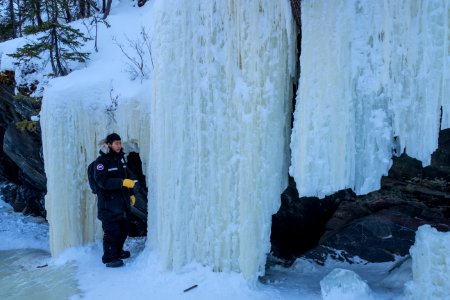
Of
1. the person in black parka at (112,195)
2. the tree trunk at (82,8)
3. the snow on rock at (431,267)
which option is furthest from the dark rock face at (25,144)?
the snow on rock at (431,267)

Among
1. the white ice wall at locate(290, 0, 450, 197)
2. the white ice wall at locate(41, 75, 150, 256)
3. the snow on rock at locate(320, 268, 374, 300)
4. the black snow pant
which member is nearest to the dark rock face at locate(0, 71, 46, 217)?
the white ice wall at locate(41, 75, 150, 256)

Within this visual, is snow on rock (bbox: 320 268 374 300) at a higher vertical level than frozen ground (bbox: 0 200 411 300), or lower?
higher

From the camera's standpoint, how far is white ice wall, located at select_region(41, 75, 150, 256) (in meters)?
6.39

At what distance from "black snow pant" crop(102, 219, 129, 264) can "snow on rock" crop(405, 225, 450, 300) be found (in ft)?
12.1

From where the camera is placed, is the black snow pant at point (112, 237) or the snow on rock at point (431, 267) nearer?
the snow on rock at point (431, 267)

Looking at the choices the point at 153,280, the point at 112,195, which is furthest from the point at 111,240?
the point at 153,280

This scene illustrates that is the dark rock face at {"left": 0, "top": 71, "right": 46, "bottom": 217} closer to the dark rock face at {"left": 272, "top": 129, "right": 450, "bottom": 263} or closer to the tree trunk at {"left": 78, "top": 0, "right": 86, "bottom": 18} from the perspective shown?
the tree trunk at {"left": 78, "top": 0, "right": 86, "bottom": 18}

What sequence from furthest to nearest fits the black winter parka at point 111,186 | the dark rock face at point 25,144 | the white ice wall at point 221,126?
the dark rock face at point 25,144, the black winter parka at point 111,186, the white ice wall at point 221,126

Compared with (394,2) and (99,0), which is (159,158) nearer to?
(394,2)

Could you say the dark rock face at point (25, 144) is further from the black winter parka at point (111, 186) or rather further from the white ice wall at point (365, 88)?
the white ice wall at point (365, 88)

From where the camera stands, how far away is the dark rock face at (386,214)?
501 cm

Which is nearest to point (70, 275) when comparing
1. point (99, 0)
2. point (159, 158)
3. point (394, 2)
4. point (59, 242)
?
point (59, 242)

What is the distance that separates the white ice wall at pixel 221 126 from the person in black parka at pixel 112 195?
0.65m

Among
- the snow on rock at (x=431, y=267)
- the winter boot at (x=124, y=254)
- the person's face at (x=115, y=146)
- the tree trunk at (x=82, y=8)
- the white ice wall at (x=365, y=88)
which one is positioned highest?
the tree trunk at (x=82, y=8)
